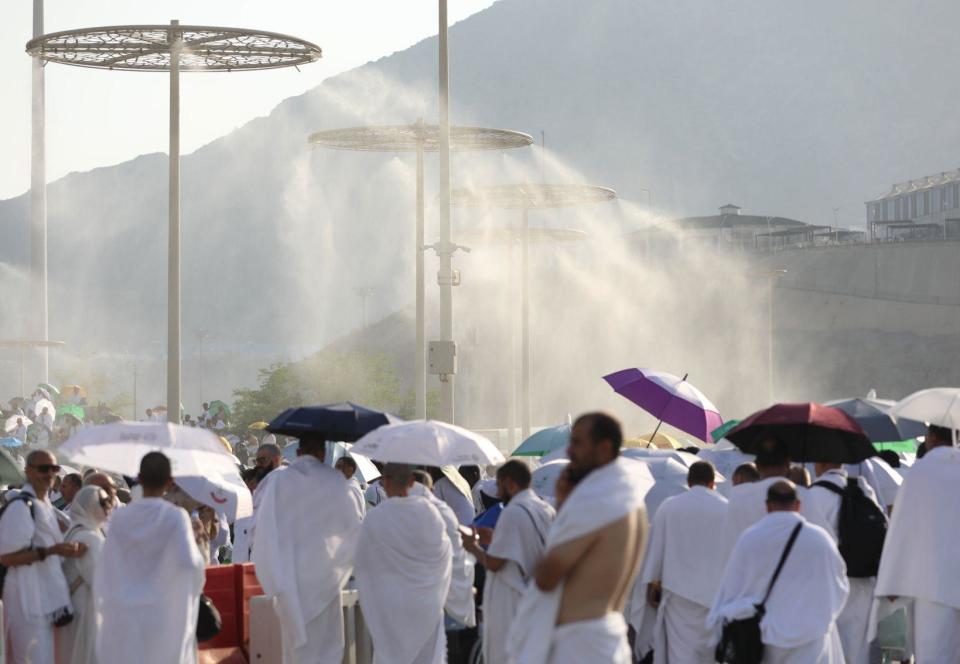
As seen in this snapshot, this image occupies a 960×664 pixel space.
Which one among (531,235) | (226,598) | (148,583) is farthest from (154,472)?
(531,235)

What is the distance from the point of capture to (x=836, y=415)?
11.4 m

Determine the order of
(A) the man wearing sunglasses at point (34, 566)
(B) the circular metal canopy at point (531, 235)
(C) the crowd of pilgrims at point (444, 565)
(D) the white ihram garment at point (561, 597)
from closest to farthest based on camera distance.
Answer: (D) the white ihram garment at point (561, 597)
(C) the crowd of pilgrims at point (444, 565)
(A) the man wearing sunglasses at point (34, 566)
(B) the circular metal canopy at point (531, 235)

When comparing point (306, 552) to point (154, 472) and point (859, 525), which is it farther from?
point (859, 525)

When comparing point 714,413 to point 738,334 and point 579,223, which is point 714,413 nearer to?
point 738,334

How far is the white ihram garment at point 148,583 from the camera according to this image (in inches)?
373

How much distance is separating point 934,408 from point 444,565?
345 cm

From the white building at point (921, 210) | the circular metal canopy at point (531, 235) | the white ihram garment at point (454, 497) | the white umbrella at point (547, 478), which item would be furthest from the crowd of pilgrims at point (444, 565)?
the white building at point (921, 210)

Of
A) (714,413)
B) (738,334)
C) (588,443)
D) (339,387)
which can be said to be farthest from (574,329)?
(588,443)

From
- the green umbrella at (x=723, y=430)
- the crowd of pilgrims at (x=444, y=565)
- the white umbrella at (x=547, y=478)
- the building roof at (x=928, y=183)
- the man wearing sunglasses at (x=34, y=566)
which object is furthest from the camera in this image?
the building roof at (x=928, y=183)

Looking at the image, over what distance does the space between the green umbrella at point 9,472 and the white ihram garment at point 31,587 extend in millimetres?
93

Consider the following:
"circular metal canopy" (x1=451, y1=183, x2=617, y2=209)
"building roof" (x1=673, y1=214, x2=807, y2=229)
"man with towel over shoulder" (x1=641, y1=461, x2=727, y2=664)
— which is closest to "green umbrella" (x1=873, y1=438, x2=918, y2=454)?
"man with towel over shoulder" (x1=641, y1=461, x2=727, y2=664)

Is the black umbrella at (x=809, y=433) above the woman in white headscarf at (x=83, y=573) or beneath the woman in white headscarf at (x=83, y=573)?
above

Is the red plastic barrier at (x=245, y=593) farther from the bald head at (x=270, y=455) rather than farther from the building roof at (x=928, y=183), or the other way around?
the building roof at (x=928, y=183)

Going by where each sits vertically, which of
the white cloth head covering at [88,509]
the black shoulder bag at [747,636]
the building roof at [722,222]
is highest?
the building roof at [722,222]
